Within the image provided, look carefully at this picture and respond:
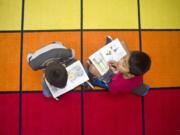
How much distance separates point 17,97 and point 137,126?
44.6 inches

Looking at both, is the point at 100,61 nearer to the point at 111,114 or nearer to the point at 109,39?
the point at 109,39

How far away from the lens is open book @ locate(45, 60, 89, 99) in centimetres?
207

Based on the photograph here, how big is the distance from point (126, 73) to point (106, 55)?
1.44ft

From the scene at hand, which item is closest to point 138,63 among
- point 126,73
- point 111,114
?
point 126,73

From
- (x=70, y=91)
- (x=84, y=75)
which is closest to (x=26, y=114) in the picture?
(x=70, y=91)

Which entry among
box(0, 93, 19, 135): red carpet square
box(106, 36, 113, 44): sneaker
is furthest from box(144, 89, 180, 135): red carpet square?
box(0, 93, 19, 135): red carpet square

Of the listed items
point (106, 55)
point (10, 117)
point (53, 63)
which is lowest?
point (10, 117)

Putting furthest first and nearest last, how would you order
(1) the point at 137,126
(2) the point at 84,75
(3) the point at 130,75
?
(1) the point at 137,126 → (2) the point at 84,75 → (3) the point at 130,75

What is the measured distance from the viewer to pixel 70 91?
2.19 metres

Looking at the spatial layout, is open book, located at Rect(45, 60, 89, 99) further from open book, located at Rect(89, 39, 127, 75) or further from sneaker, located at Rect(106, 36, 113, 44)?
sneaker, located at Rect(106, 36, 113, 44)

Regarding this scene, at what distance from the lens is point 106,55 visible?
214 centimetres

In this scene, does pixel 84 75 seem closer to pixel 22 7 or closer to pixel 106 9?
pixel 106 9

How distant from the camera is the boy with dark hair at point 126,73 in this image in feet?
5.44

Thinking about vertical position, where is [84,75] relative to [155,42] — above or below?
below
